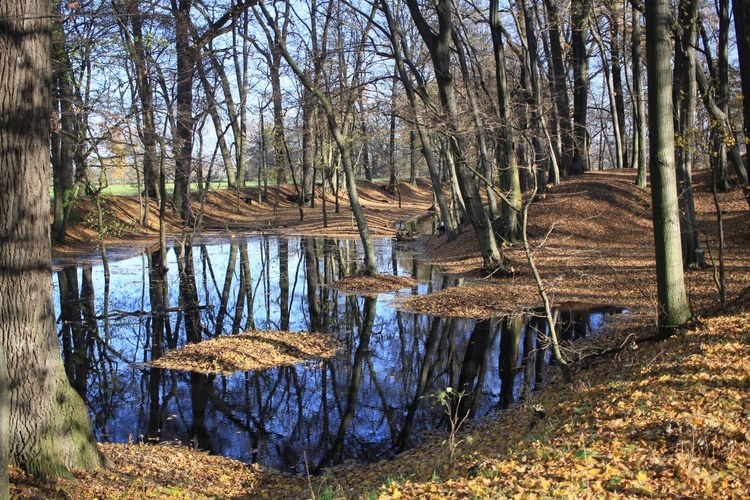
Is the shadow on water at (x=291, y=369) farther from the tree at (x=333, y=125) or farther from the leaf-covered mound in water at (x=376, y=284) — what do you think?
the tree at (x=333, y=125)

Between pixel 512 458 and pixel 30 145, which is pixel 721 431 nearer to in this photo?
pixel 512 458

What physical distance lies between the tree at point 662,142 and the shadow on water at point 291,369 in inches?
81.6

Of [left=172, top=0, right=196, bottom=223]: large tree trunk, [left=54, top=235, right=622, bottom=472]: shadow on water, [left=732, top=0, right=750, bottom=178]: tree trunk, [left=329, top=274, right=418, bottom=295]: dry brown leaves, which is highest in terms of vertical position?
[left=172, top=0, right=196, bottom=223]: large tree trunk

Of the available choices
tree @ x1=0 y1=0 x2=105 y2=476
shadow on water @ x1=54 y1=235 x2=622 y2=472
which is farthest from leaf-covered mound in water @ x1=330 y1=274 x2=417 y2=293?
tree @ x1=0 y1=0 x2=105 y2=476

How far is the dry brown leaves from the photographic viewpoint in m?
18.8

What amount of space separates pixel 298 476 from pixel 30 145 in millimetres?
4439

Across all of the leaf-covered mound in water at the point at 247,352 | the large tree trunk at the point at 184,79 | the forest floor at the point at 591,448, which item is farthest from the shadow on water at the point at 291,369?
the large tree trunk at the point at 184,79

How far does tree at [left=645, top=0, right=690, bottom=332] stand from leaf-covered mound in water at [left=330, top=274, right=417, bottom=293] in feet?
33.7

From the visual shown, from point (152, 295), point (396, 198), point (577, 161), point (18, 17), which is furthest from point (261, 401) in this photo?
point (396, 198)

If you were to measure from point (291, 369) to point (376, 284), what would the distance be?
7.71 m

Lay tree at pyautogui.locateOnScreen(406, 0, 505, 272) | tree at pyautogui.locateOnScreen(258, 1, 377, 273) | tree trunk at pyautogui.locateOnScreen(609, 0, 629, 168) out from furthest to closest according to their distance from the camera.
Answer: tree trunk at pyautogui.locateOnScreen(609, 0, 629, 168)
tree at pyautogui.locateOnScreen(258, 1, 377, 273)
tree at pyautogui.locateOnScreen(406, 0, 505, 272)

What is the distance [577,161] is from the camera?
98.7ft

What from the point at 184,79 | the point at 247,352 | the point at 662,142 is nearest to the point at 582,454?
the point at 662,142

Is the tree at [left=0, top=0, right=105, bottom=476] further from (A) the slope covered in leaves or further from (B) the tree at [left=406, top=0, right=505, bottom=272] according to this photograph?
(B) the tree at [left=406, top=0, right=505, bottom=272]
